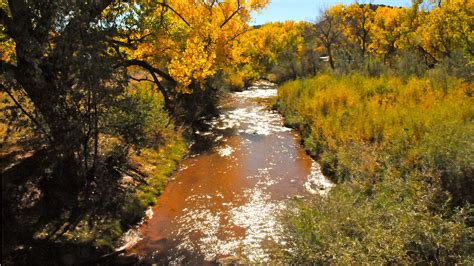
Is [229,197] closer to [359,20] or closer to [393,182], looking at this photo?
[393,182]

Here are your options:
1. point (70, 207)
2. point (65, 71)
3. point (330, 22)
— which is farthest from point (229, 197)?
point (330, 22)

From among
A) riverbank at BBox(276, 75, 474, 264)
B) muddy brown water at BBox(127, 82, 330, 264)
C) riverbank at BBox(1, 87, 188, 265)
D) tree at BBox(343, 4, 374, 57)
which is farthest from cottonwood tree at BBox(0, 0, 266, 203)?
tree at BBox(343, 4, 374, 57)

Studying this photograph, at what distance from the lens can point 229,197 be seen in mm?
10430

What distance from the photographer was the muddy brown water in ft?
25.5

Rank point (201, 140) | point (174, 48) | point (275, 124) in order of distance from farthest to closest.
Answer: point (275, 124), point (201, 140), point (174, 48)

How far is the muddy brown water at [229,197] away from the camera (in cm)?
777

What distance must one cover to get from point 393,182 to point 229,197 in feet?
15.3

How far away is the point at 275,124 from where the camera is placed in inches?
770

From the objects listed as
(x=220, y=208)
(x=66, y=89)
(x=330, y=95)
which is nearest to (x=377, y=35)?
(x=330, y=95)

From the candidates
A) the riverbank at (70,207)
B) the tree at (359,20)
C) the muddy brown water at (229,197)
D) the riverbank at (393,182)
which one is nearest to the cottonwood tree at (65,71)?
the riverbank at (70,207)

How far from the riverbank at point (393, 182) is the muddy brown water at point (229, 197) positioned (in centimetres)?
93

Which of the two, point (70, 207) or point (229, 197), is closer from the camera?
point (70, 207)

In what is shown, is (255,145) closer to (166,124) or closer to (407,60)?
(166,124)

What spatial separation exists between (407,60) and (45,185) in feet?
67.3
